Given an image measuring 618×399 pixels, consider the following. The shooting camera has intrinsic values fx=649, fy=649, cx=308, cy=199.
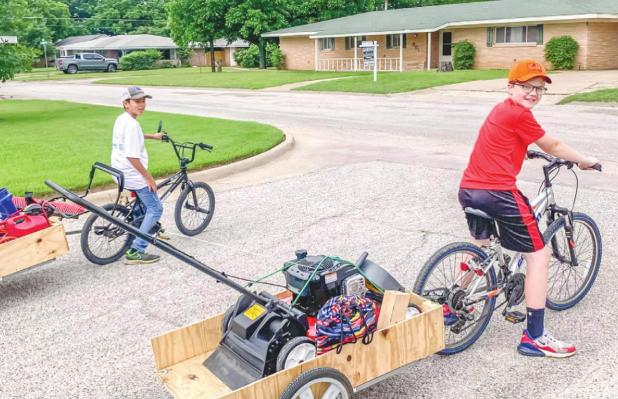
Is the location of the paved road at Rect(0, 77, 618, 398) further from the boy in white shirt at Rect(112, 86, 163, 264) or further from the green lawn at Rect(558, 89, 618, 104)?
Result: the green lawn at Rect(558, 89, 618, 104)

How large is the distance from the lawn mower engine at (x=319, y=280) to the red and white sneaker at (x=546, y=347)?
1131mm

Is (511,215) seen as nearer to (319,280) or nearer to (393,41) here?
(319,280)

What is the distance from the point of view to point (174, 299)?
566 cm

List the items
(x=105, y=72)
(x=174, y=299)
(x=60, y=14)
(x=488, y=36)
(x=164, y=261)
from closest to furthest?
1. (x=174, y=299)
2. (x=164, y=261)
3. (x=488, y=36)
4. (x=105, y=72)
5. (x=60, y=14)

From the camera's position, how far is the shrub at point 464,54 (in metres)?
39.4

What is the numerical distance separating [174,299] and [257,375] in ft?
7.48

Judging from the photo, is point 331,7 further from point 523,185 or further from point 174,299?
point 174,299

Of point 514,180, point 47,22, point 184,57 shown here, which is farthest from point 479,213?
point 47,22

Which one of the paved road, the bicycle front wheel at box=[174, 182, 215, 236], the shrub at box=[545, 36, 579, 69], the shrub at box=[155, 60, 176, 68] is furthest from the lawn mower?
the shrub at box=[155, 60, 176, 68]

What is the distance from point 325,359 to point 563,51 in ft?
116

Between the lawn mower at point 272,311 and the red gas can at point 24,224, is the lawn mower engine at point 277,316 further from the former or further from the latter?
the red gas can at point 24,224

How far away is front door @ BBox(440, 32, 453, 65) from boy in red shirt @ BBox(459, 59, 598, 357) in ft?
132

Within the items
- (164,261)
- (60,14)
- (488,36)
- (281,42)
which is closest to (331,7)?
(281,42)

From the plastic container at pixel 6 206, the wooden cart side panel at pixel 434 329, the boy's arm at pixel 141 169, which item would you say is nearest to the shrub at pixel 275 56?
the boy's arm at pixel 141 169
